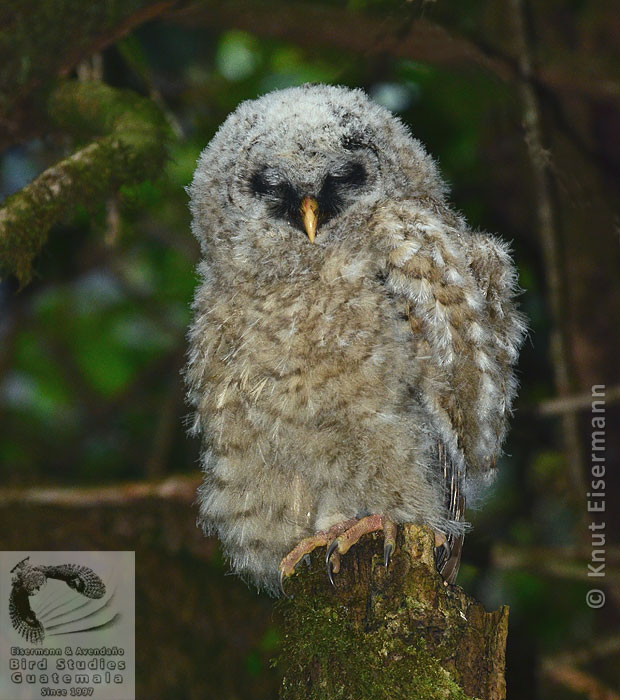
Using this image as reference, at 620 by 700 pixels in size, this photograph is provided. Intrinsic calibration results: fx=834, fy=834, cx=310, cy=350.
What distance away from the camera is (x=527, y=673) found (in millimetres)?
3184

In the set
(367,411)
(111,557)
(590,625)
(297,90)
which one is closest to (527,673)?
(590,625)

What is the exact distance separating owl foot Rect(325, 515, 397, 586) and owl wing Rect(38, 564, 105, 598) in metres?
0.63

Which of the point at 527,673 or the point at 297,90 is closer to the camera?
the point at 297,90

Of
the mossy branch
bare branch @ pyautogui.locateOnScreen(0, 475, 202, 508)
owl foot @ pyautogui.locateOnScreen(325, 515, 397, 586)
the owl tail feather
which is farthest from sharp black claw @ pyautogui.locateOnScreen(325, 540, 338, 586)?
bare branch @ pyautogui.locateOnScreen(0, 475, 202, 508)

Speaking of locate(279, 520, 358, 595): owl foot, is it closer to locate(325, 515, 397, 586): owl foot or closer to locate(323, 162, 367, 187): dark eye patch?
locate(325, 515, 397, 586): owl foot

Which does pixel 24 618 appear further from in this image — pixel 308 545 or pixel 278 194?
pixel 278 194

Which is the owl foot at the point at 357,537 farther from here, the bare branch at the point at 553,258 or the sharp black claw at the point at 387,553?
the bare branch at the point at 553,258

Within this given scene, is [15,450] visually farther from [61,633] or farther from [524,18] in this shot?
[524,18]

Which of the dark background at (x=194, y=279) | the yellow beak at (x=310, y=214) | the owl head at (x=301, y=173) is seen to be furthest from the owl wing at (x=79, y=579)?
the yellow beak at (x=310, y=214)

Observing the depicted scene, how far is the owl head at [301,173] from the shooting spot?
1815 millimetres

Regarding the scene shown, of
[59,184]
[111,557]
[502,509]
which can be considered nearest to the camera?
[59,184]

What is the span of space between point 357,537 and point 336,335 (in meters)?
0.41

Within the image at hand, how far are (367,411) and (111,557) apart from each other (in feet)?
3.47

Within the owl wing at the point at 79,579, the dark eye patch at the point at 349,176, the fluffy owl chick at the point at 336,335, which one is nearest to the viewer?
the fluffy owl chick at the point at 336,335
